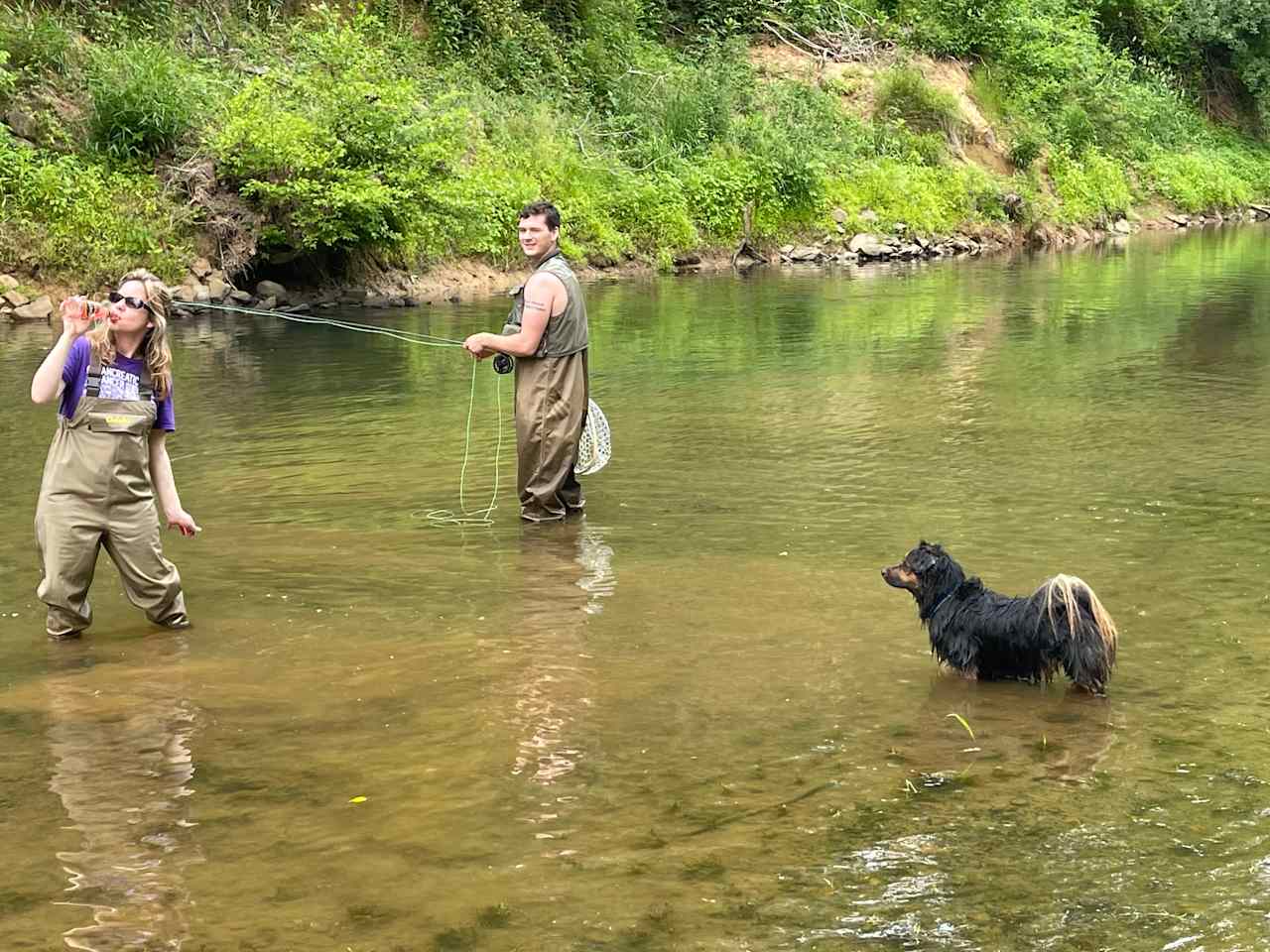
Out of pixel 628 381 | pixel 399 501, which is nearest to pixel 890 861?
pixel 399 501

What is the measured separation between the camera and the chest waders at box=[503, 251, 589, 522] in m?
9.36

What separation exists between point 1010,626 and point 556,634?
6.78ft

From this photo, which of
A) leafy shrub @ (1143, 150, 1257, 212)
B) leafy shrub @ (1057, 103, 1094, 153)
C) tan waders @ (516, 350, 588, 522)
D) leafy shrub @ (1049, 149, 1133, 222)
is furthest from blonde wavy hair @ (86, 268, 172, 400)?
leafy shrub @ (1143, 150, 1257, 212)

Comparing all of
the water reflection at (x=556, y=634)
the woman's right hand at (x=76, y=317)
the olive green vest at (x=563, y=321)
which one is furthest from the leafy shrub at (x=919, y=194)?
the woman's right hand at (x=76, y=317)

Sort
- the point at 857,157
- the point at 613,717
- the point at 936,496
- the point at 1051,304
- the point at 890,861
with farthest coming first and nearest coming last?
1. the point at 857,157
2. the point at 1051,304
3. the point at 936,496
4. the point at 613,717
5. the point at 890,861

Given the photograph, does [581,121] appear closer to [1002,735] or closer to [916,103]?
[916,103]

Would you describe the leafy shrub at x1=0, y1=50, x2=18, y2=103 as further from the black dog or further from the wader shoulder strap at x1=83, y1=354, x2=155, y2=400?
the black dog

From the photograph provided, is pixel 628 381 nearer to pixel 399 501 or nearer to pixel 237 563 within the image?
pixel 399 501

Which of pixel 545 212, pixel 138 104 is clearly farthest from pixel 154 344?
pixel 138 104

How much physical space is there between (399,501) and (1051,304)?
14.5m

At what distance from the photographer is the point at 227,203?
→ 23469mm

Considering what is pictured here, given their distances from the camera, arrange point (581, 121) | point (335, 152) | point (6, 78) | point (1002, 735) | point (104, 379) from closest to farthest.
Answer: point (1002, 735) → point (104, 379) → point (6, 78) → point (335, 152) → point (581, 121)

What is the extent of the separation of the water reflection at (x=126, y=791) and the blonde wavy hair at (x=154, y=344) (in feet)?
3.85

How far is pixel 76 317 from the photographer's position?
6473 millimetres
